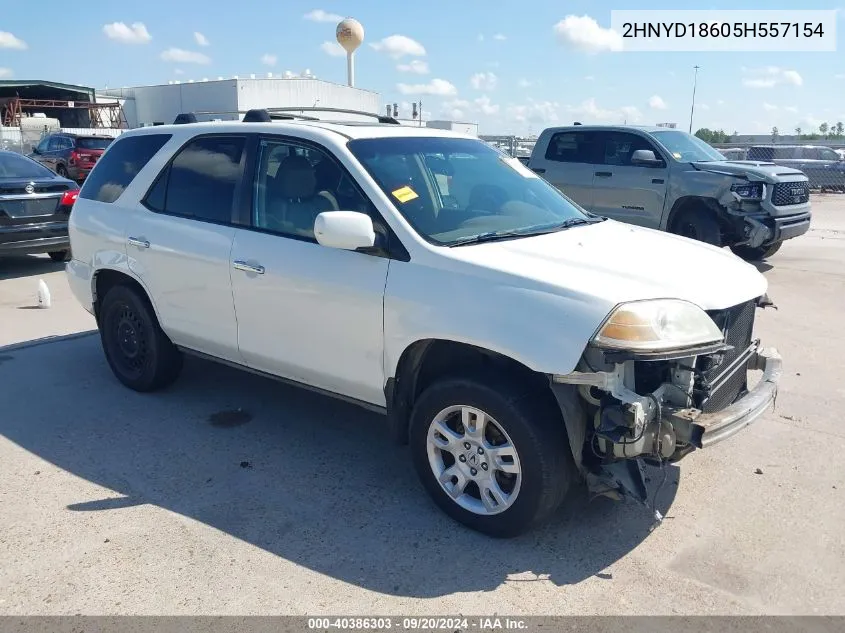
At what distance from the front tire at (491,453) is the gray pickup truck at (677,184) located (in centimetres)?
697

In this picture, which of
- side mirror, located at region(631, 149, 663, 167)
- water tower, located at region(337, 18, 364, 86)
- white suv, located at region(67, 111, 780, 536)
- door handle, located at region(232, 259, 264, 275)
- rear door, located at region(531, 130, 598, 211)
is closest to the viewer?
white suv, located at region(67, 111, 780, 536)

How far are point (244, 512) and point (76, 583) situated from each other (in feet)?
2.71

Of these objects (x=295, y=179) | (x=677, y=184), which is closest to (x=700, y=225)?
(x=677, y=184)

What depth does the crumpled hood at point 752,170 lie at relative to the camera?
9.48 metres

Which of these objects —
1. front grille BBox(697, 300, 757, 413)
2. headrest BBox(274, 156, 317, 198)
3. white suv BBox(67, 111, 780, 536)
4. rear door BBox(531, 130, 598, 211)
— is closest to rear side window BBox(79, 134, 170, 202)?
white suv BBox(67, 111, 780, 536)

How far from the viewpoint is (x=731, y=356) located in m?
3.57

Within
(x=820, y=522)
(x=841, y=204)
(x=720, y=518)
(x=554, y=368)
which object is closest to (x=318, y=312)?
(x=554, y=368)

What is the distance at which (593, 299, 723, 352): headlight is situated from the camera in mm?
2922

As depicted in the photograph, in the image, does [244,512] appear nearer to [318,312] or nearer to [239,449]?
[239,449]

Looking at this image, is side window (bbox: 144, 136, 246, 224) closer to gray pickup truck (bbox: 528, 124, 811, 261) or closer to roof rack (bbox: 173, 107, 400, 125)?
roof rack (bbox: 173, 107, 400, 125)

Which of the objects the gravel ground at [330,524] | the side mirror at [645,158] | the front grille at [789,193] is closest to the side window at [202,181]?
the gravel ground at [330,524]

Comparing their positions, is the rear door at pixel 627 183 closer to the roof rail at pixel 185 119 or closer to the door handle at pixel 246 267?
the roof rail at pixel 185 119

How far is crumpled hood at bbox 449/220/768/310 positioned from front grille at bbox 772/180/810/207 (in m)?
6.51

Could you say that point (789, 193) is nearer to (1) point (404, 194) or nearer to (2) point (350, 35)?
(1) point (404, 194)
